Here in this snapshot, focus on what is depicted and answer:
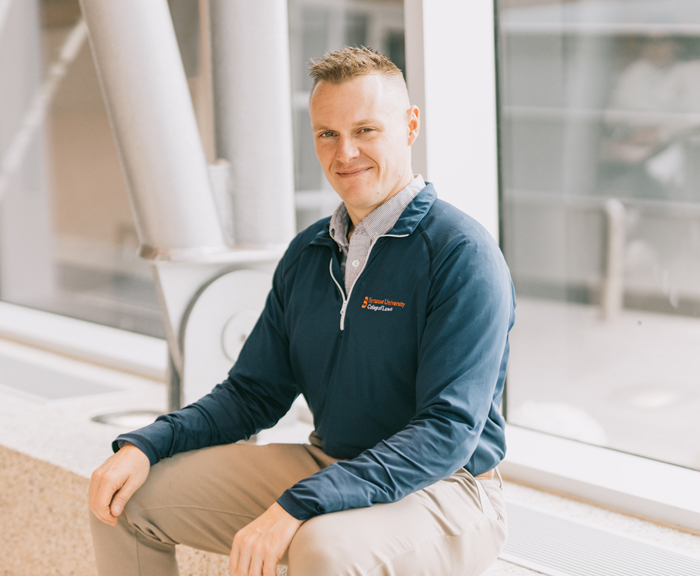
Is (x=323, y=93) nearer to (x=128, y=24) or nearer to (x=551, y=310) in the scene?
(x=128, y=24)

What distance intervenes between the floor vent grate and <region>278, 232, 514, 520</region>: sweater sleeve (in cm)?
53

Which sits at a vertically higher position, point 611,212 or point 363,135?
point 363,135

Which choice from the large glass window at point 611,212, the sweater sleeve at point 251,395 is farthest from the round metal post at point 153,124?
the large glass window at point 611,212

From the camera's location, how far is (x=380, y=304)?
130cm

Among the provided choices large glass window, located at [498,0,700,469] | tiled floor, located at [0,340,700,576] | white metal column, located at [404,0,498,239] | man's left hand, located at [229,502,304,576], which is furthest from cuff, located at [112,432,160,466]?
large glass window, located at [498,0,700,469]

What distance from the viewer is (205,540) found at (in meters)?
1.38

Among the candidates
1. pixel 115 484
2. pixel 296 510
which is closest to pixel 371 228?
pixel 296 510

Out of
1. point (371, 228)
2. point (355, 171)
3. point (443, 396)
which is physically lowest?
point (443, 396)

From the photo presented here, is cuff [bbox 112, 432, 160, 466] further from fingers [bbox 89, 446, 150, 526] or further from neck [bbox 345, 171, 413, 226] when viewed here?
neck [bbox 345, 171, 413, 226]

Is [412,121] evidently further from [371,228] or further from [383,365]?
[383,365]

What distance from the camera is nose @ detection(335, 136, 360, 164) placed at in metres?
1.32

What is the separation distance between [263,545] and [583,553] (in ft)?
2.82

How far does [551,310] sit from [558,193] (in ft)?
5.01

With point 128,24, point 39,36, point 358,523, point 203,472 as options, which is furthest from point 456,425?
point 39,36
